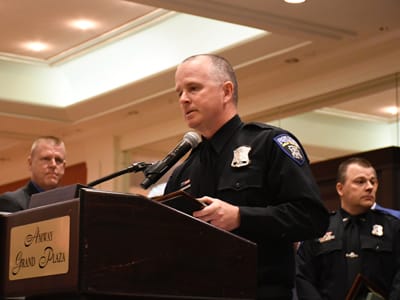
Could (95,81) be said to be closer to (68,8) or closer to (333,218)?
(68,8)

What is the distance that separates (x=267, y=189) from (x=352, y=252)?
10.4 ft

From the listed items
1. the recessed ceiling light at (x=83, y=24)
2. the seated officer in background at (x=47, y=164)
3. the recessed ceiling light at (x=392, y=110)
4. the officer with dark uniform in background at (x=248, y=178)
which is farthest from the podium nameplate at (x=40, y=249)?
the recessed ceiling light at (x=83, y=24)

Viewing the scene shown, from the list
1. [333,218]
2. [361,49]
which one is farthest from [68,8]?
[333,218]

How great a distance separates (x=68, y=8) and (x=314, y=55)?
221cm

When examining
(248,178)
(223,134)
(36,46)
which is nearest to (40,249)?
(248,178)

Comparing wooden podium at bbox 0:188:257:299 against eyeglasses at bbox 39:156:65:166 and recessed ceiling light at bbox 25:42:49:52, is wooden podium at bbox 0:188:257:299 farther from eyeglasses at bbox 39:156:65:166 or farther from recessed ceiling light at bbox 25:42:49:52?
recessed ceiling light at bbox 25:42:49:52

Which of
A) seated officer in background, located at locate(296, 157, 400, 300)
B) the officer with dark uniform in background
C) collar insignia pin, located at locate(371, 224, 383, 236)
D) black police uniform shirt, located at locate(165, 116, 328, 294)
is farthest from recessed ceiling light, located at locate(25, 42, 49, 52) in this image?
black police uniform shirt, located at locate(165, 116, 328, 294)

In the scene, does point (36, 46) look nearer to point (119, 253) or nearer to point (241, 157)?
point (241, 157)

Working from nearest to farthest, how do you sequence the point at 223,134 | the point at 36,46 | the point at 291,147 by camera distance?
1. the point at 291,147
2. the point at 223,134
3. the point at 36,46

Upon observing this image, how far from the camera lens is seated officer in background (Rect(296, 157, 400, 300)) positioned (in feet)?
18.0

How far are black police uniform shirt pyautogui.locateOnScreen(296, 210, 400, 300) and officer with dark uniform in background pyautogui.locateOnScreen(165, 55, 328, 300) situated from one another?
9.26ft

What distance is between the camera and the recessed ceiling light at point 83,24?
8.30m

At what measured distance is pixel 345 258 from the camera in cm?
556

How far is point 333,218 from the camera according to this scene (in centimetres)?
583
